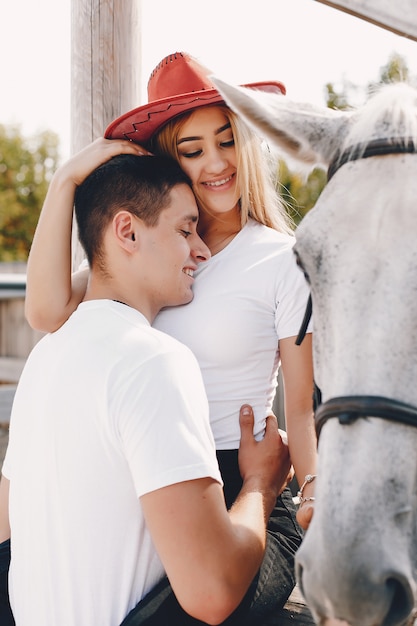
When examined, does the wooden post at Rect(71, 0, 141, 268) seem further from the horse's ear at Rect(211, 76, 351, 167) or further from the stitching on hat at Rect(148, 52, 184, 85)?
the horse's ear at Rect(211, 76, 351, 167)

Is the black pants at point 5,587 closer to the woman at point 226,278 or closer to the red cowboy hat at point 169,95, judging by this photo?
the woman at point 226,278

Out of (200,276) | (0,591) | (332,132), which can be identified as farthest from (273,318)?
(0,591)

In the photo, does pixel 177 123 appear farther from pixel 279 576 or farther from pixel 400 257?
pixel 279 576

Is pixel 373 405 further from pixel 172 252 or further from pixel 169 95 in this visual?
pixel 169 95

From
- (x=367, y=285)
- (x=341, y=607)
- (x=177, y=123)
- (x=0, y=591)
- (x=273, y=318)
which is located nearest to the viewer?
(x=341, y=607)

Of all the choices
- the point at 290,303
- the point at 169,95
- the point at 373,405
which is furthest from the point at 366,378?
the point at 169,95

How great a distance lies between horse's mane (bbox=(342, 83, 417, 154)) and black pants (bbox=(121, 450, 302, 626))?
102 cm

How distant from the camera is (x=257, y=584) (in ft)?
6.33

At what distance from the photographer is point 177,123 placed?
2344 mm

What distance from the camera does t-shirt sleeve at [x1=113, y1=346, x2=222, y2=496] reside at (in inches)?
61.1

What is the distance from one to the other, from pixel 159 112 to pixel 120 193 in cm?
38

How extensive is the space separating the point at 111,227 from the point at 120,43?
3.59ft

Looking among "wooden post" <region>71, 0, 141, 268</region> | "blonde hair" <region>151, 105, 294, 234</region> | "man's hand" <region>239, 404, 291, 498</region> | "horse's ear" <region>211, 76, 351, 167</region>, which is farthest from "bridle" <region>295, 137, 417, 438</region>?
"wooden post" <region>71, 0, 141, 268</region>

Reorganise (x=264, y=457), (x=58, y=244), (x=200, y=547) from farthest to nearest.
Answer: (x=58, y=244), (x=264, y=457), (x=200, y=547)
